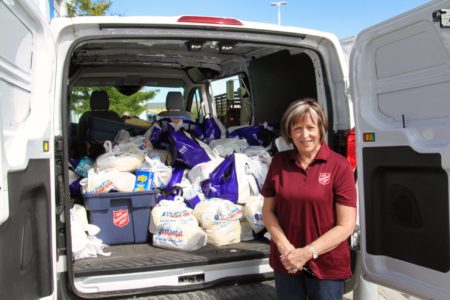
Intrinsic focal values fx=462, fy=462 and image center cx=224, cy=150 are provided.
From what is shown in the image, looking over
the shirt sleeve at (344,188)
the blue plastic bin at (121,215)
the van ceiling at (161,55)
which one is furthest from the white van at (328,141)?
the van ceiling at (161,55)

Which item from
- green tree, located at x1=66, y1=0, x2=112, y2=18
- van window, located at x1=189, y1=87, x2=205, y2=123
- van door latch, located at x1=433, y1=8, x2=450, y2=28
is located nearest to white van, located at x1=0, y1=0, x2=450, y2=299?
van door latch, located at x1=433, y1=8, x2=450, y2=28

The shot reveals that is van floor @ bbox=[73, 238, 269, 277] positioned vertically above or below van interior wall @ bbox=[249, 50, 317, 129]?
below

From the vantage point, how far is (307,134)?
2209mm

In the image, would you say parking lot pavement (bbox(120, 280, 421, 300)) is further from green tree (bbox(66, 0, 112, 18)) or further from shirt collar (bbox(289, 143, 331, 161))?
green tree (bbox(66, 0, 112, 18))

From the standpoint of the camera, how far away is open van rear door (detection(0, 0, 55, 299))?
1632 mm

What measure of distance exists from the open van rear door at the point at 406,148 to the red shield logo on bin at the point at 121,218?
5.55 feet

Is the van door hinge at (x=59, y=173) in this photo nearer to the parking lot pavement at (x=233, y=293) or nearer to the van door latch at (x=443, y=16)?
the parking lot pavement at (x=233, y=293)

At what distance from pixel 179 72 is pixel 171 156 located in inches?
65.0

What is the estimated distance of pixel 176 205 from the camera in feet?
11.3

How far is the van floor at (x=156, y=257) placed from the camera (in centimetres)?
265

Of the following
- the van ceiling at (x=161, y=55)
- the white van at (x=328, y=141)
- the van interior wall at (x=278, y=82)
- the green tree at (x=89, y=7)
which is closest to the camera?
the white van at (x=328, y=141)

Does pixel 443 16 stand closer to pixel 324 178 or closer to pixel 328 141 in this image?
pixel 324 178


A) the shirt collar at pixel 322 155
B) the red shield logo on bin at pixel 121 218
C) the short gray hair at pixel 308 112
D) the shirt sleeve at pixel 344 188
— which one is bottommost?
the red shield logo on bin at pixel 121 218

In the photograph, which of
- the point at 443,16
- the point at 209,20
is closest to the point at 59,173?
the point at 209,20
